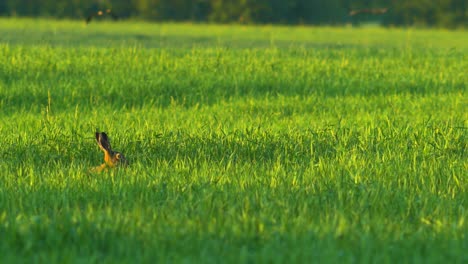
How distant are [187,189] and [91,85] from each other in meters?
8.11

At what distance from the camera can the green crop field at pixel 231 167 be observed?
4.82 meters

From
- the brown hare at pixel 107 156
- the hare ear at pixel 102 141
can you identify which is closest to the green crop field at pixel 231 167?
the brown hare at pixel 107 156

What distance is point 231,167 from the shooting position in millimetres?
7332

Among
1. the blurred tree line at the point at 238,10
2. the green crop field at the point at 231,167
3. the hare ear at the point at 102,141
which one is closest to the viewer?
the green crop field at the point at 231,167

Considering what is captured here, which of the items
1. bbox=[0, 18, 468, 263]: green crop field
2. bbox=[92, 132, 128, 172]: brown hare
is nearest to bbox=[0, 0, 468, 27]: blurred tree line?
bbox=[0, 18, 468, 263]: green crop field

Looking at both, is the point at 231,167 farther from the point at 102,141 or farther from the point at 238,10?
the point at 238,10

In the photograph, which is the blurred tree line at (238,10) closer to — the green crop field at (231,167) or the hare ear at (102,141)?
the green crop field at (231,167)

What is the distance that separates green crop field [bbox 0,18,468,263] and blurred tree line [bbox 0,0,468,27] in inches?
1526

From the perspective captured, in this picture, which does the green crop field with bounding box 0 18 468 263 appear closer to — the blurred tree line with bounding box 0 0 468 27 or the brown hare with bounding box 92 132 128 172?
the brown hare with bounding box 92 132 128 172

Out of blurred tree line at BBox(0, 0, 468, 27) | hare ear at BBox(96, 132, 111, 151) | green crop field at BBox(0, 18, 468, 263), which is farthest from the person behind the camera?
blurred tree line at BBox(0, 0, 468, 27)

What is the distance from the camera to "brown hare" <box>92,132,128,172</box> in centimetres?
720

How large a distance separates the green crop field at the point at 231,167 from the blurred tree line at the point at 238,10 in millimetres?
38773

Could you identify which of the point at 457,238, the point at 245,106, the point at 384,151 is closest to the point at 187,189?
the point at 457,238

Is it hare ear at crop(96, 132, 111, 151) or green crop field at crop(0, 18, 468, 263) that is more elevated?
hare ear at crop(96, 132, 111, 151)
